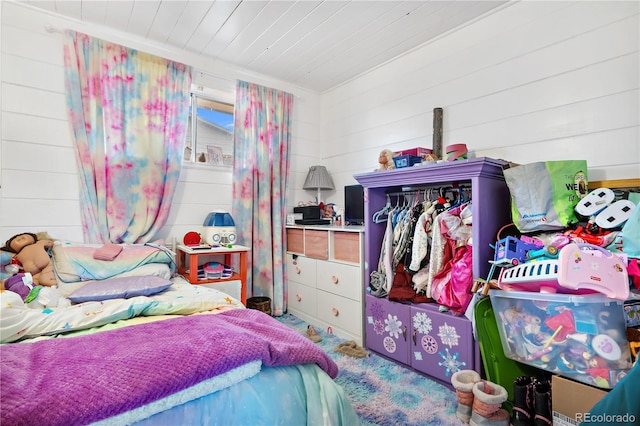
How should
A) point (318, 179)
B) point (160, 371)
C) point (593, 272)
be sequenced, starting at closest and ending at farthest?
1. point (160, 371)
2. point (593, 272)
3. point (318, 179)

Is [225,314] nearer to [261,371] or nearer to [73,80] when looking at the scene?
[261,371]

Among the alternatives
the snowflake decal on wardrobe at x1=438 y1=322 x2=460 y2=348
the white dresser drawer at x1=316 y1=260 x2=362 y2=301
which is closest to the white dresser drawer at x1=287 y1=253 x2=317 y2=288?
the white dresser drawer at x1=316 y1=260 x2=362 y2=301

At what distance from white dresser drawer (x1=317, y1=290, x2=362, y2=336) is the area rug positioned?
0.28 m

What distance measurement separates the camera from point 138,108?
2.68 meters

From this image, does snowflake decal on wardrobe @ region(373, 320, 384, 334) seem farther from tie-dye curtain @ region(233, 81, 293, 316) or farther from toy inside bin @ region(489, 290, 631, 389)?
tie-dye curtain @ region(233, 81, 293, 316)

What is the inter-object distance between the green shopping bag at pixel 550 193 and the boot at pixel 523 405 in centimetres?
78

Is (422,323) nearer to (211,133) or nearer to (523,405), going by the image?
(523,405)

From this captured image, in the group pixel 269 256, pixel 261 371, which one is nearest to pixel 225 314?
pixel 261 371

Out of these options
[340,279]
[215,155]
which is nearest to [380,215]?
[340,279]

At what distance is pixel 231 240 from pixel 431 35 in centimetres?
239

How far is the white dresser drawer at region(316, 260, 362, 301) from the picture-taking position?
2.59m

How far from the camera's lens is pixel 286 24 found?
2523 millimetres

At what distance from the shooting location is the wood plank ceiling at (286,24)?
230cm

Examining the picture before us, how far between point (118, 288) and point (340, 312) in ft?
5.34
